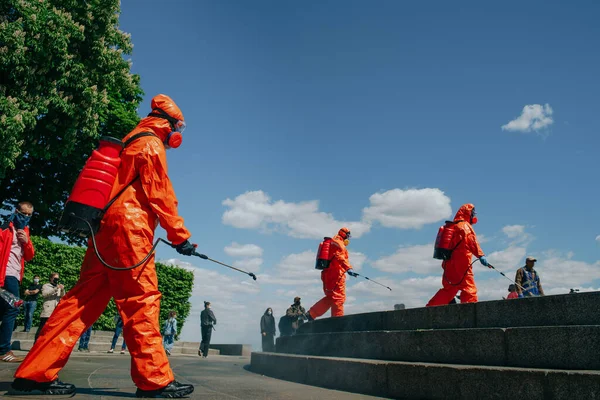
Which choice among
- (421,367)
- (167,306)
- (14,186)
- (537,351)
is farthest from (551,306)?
(14,186)

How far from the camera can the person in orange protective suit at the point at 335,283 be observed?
12680mm

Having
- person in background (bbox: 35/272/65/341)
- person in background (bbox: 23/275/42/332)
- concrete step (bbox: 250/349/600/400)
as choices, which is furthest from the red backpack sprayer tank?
person in background (bbox: 23/275/42/332)

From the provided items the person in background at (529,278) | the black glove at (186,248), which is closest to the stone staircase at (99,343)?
the black glove at (186,248)

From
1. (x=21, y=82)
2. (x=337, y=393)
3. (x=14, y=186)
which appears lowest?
(x=337, y=393)

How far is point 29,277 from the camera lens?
17453 millimetres

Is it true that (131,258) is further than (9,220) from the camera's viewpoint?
No

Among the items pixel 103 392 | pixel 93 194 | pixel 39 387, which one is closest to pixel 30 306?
pixel 103 392

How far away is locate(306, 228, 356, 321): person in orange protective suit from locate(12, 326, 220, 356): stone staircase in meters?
Answer: 7.72

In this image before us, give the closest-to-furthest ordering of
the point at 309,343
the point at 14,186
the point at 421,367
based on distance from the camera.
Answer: the point at 421,367
the point at 309,343
the point at 14,186

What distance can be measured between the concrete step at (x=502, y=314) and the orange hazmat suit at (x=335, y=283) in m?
4.17

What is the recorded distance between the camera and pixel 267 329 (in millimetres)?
20141

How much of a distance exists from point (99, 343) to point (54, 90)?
27.8 ft

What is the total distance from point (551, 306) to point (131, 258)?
14.3 ft

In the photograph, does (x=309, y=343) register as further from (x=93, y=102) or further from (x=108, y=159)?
(x=93, y=102)
